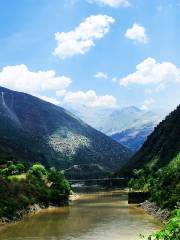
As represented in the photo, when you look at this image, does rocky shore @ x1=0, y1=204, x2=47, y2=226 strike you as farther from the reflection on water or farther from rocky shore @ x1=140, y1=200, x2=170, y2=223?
rocky shore @ x1=140, y1=200, x2=170, y2=223

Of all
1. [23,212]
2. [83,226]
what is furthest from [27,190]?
[83,226]

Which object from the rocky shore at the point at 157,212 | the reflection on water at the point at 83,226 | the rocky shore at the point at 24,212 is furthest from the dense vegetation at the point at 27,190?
the rocky shore at the point at 157,212

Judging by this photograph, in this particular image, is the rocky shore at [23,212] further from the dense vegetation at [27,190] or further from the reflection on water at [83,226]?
the reflection on water at [83,226]

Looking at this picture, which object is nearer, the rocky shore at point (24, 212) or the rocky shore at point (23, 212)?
the rocky shore at point (24, 212)

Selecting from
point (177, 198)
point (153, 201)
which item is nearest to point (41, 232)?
point (177, 198)

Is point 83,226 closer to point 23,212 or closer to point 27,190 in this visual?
point 23,212
